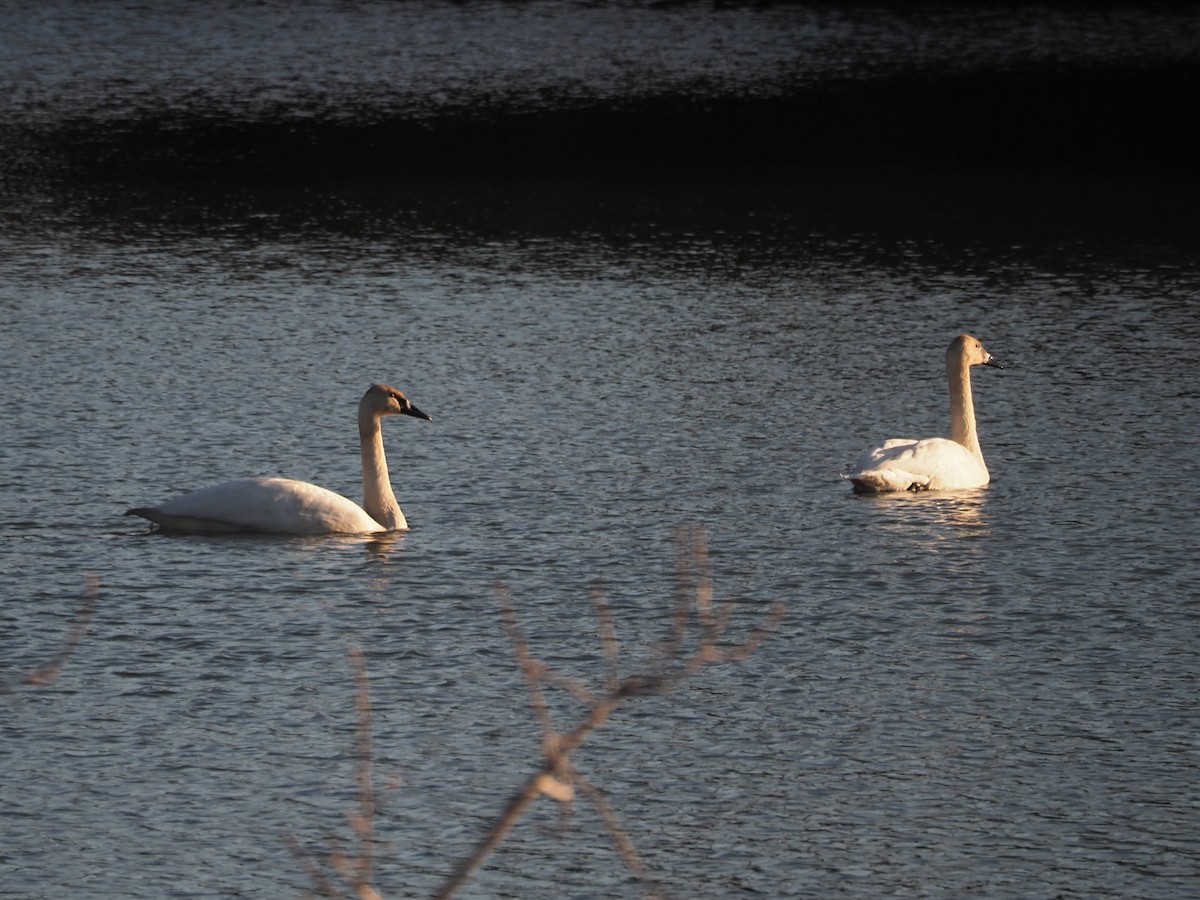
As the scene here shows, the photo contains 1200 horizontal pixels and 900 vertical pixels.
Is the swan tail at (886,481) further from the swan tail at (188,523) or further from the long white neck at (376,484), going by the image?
the swan tail at (188,523)

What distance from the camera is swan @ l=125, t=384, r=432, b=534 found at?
45.1 ft

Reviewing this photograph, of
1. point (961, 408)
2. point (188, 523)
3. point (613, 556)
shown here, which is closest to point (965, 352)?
point (961, 408)

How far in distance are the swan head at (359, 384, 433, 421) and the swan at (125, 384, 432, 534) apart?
77 cm

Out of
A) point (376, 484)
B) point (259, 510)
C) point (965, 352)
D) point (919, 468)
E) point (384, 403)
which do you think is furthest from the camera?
point (965, 352)

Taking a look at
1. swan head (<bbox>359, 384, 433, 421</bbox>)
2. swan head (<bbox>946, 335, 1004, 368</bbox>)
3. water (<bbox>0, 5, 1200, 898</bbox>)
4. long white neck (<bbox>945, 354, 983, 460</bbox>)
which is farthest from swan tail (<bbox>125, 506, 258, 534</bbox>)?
swan head (<bbox>946, 335, 1004, 368</bbox>)

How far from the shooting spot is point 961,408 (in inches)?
632

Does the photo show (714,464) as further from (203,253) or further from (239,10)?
(239,10)

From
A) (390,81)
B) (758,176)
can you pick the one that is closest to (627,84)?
(390,81)

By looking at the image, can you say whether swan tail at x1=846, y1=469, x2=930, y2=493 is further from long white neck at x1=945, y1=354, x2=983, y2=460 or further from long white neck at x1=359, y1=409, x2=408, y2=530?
long white neck at x1=359, y1=409, x2=408, y2=530

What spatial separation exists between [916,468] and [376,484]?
3615 mm

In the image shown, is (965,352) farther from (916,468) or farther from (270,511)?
(270,511)

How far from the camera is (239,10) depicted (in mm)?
52469

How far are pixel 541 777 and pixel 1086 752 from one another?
655cm

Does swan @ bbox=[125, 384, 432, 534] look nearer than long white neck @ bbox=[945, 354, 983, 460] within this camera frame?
Yes
